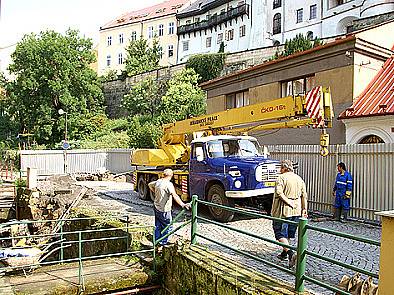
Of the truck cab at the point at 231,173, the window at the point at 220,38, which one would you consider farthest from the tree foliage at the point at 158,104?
the truck cab at the point at 231,173

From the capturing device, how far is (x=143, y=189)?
16.7m

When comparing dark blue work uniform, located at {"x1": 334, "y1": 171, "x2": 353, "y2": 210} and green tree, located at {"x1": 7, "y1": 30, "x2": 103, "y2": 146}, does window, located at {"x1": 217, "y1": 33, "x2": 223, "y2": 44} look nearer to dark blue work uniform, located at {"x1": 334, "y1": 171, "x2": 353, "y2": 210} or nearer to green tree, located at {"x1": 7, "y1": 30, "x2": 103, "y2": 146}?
green tree, located at {"x1": 7, "y1": 30, "x2": 103, "y2": 146}

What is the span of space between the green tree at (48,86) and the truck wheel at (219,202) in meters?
38.8

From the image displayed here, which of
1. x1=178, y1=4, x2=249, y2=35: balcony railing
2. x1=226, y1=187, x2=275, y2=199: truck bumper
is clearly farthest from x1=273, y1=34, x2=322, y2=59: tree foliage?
x1=226, y1=187, x2=275, y2=199: truck bumper

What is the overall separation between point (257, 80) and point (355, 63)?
17.7 ft

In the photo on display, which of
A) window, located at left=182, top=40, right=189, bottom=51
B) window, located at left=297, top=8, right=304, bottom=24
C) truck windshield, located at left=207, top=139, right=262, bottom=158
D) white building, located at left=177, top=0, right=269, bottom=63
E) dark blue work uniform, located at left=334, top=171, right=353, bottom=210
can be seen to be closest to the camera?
dark blue work uniform, located at left=334, top=171, right=353, bottom=210

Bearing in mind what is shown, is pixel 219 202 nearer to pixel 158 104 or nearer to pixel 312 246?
pixel 312 246

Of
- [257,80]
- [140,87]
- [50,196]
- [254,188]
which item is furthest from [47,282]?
[140,87]

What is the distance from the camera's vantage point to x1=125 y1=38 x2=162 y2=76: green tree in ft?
185

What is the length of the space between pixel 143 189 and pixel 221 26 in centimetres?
4790

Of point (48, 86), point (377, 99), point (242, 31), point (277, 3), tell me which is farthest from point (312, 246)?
→ point (242, 31)

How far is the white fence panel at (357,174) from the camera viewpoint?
11867mm

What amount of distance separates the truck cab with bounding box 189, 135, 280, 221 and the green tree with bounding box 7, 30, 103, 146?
3815 cm

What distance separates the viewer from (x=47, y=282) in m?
7.68
